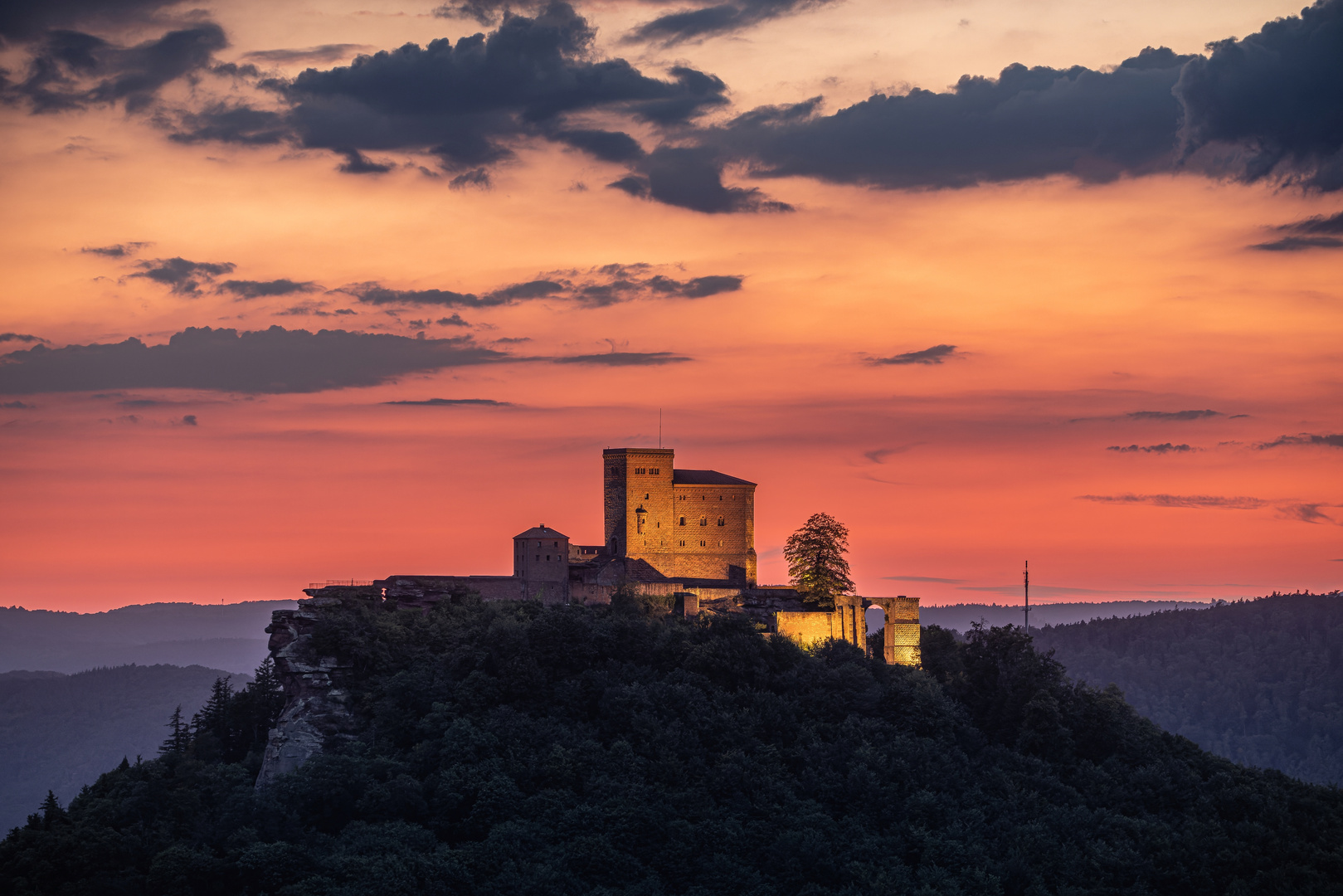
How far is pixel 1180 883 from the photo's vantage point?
204 ft

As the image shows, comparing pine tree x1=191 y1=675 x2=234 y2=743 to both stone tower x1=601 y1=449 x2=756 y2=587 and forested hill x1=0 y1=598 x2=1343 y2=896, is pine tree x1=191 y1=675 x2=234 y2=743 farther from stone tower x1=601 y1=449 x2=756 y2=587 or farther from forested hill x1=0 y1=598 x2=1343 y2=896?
stone tower x1=601 y1=449 x2=756 y2=587

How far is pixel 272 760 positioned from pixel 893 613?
34476 mm

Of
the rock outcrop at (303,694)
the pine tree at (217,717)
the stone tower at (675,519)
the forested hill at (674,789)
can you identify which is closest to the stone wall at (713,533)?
the stone tower at (675,519)

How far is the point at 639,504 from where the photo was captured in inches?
3219

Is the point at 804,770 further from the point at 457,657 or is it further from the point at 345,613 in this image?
the point at 345,613

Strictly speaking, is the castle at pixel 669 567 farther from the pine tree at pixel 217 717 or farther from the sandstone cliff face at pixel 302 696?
the pine tree at pixel 217 717

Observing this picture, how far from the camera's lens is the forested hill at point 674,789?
58.2m

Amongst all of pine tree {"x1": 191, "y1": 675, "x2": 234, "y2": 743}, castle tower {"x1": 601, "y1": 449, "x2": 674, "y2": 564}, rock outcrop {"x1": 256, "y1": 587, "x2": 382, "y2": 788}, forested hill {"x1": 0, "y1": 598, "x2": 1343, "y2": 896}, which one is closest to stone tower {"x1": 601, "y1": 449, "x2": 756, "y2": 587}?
castle tower {"x1": 601, "y1": 449, "x2": 674, "y2": 564}

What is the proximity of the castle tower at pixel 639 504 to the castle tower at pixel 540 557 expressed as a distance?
17.6ft

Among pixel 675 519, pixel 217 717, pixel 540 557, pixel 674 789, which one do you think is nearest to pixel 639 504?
pixel 675 519

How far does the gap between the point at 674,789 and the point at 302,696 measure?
20.4m

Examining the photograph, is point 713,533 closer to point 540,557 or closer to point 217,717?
point 540,557

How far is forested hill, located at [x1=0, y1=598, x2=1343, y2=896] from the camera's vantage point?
191 feet

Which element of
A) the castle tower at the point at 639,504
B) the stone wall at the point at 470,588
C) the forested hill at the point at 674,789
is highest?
the castle tower at the point at 639,504
